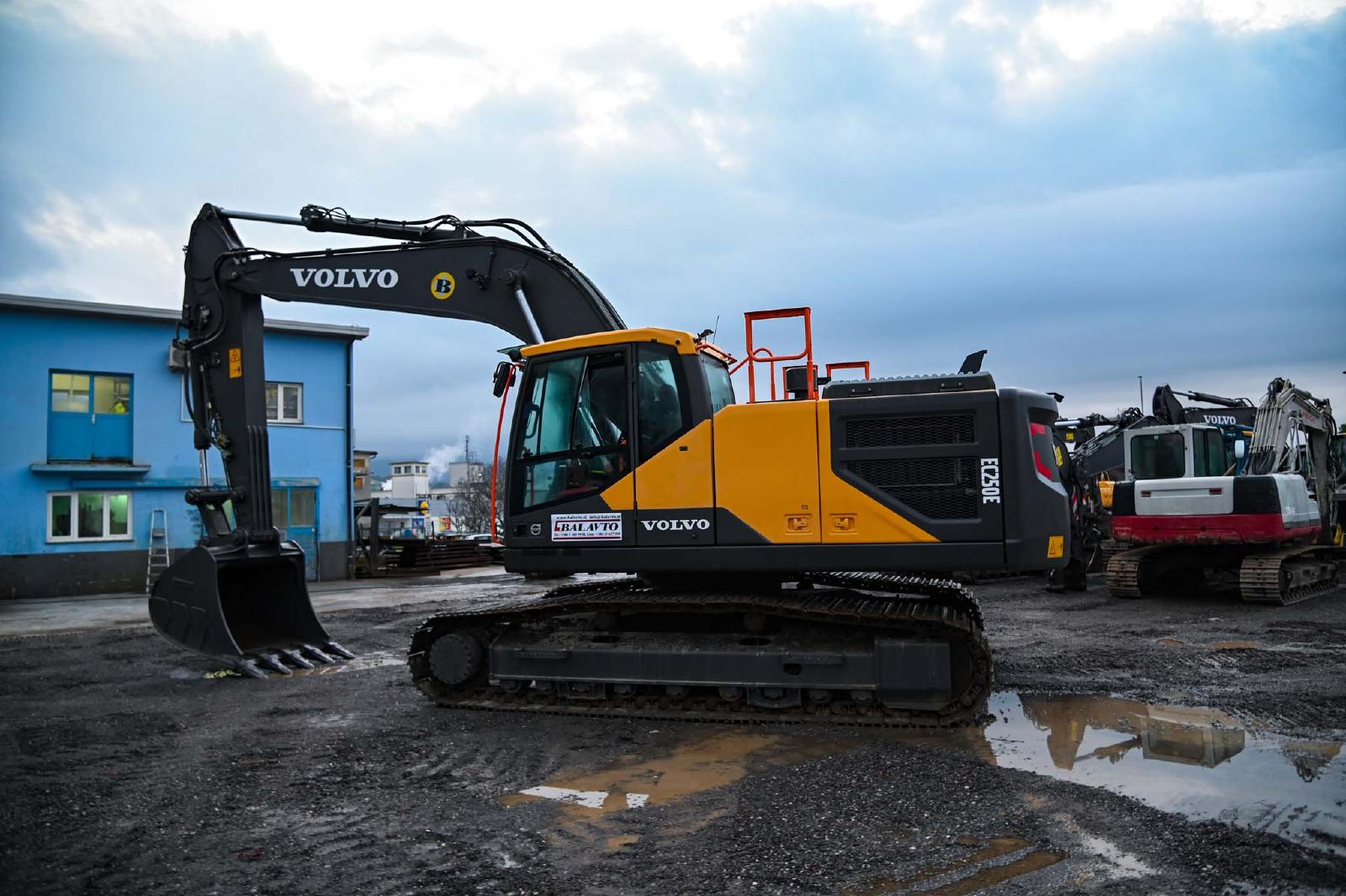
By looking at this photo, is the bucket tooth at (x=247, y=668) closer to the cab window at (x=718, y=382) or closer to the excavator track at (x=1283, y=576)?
the cab window at (x=718, y=382)

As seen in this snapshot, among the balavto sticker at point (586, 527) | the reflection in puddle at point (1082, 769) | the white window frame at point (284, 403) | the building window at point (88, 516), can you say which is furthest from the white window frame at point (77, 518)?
the reflection in puddle at point (1082, 769)

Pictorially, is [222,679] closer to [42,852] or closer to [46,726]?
[46,726]

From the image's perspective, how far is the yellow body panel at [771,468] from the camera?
654cm

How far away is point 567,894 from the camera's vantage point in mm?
3959

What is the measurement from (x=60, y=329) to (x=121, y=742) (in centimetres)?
1867

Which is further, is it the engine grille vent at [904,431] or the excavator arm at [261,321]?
the excavator arm at [261,321]

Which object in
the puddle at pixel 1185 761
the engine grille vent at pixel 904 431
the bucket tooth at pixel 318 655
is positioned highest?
the engine grille vent at pixel 904 431

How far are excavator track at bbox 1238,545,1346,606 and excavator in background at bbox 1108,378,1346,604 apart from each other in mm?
14

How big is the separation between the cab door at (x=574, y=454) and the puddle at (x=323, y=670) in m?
3.39

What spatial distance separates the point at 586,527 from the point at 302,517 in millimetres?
19716

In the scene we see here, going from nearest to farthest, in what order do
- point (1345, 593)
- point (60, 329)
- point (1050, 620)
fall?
1. point (1050, 620)
2. point (1345, 593)
3. point (60, 329)

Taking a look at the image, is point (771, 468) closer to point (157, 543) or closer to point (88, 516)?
point (157, 543)

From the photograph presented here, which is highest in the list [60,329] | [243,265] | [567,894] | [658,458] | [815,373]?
[60,329]

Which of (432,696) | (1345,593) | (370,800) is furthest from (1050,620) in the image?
(370,800)
